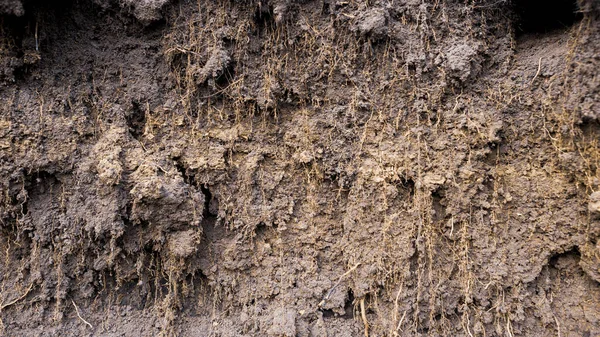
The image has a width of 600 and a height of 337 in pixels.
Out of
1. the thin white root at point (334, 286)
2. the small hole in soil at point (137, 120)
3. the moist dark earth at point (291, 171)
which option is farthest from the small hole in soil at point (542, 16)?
the small hole in soil at point (137, 120)

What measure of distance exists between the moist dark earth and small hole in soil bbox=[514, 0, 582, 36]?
0.5 inches

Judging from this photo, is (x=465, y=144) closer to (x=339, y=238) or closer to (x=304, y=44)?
(x=339, y=238)

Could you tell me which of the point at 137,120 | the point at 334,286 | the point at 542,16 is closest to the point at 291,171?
the point at 334,286

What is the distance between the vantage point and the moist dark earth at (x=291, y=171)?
6.82ft

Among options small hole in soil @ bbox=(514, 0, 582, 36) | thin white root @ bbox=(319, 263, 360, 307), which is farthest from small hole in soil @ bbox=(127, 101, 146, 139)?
small hole in soil @ bbox=(514, 0, 582, 36)

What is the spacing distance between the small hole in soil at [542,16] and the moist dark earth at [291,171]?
1cm

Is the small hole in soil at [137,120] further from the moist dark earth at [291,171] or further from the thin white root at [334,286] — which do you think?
the thin white root at [334,286]

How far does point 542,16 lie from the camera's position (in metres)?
2.18

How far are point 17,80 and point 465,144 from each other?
2893 millimetres

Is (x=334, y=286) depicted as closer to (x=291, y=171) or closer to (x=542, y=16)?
(x=291, y=171)

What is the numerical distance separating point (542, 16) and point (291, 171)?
1924 mm

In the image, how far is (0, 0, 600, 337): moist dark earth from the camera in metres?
2.08

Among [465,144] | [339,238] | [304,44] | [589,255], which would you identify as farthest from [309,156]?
[589,255]

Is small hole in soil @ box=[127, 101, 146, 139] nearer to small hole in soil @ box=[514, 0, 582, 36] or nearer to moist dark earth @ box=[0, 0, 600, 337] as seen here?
moist dark earth @ box=[0, 0, 600, 337]
